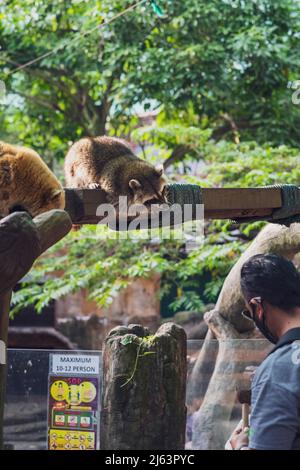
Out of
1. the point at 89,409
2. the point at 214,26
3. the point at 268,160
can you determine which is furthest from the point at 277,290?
the point at 214,26

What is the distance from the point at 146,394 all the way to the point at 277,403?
3.88 ft

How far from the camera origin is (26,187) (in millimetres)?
2930

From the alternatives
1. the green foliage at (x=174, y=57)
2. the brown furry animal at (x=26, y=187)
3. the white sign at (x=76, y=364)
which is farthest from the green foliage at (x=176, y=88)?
the brown furry animal at (x=26, y=187)

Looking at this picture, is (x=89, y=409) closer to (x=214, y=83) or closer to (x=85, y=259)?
(x=85, y=259)

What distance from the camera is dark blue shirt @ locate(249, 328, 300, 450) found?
199 centimetres

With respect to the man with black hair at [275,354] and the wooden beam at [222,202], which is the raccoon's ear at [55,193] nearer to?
the wooden beam at [222,202]

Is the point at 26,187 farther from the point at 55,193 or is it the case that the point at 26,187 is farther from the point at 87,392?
the point at 87,392

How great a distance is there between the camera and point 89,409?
366cm

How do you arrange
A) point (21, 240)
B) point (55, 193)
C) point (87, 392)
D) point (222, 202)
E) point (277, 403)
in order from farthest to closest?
point (87, 392), point (222, 202), point (55, 193), point (277, 403), point (21, 240)

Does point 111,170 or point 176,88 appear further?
point 176,88

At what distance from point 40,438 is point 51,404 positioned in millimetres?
230

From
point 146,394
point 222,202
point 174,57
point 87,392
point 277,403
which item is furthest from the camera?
point 174,57

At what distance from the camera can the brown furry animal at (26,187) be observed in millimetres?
2891

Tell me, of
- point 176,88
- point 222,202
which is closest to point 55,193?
point 222,202
